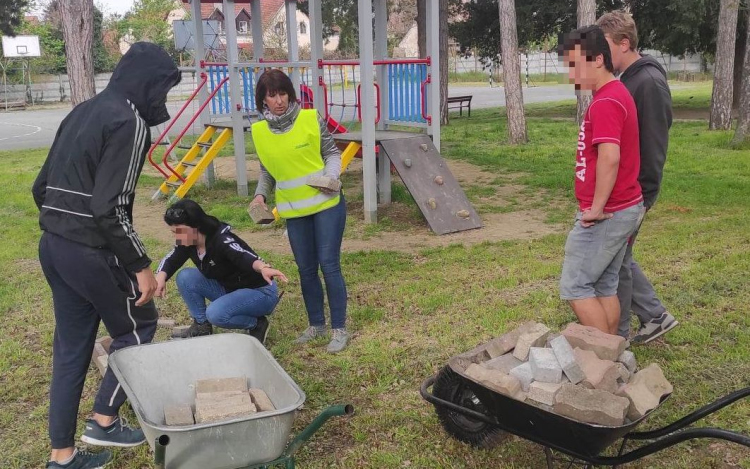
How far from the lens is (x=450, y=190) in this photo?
26.2ft

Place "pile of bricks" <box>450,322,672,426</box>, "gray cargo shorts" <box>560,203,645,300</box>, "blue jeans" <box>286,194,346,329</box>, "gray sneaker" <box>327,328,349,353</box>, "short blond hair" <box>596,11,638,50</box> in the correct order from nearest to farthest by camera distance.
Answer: "pile of bricks" <box>450,322,672,426</box>, "gray cargo shorts" <box>560,203,645,300</box>, "short blond hair" <box>596,11,638,50</box>, "blue jeans" <box>286,194,346,329</box>, "gray sneaker" <box>327,328,349,353</box>

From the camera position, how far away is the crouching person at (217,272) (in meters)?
4.15

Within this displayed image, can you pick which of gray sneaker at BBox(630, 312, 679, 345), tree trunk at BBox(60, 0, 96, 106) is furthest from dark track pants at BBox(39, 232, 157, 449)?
tree trunk at BBox(60, 0, 96, 106)

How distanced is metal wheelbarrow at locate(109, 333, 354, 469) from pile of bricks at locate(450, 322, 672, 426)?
0.65 metres

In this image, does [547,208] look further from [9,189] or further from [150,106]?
[9,189]

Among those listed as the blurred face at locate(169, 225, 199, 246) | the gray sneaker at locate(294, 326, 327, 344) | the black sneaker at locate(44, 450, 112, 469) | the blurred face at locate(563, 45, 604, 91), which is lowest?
the black sneaker at locate(44, 450, 112, 469)

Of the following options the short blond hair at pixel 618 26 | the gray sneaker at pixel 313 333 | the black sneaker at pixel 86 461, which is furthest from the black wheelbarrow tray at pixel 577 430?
the short blond hair at pixel 618 26

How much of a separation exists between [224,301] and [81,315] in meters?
1.29

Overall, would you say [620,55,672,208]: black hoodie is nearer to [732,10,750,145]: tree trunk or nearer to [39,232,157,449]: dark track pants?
[39,232,157,449]: dark track pants

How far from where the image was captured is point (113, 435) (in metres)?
3.27

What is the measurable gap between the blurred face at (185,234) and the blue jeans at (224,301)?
378mm

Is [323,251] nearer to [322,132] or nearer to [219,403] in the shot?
[322,132]

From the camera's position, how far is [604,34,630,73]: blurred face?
3650mm

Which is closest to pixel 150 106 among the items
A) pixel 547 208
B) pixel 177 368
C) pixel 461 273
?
pixel 177 368
